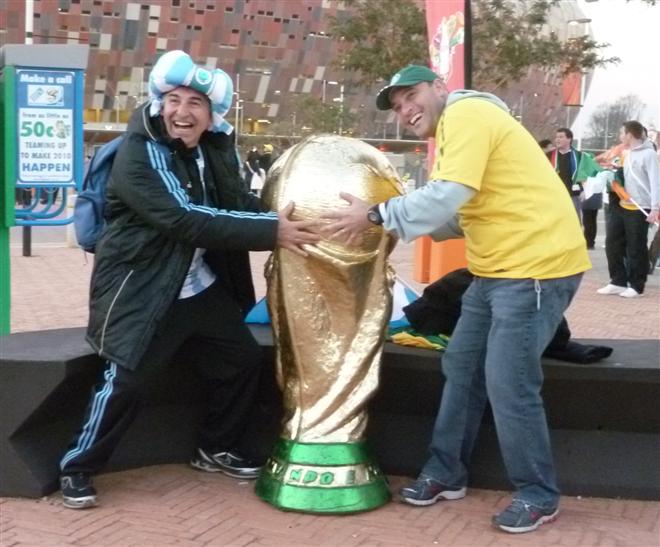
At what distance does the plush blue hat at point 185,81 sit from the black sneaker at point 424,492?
168 centimetres

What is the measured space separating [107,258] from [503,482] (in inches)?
74.1

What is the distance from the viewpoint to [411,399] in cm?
418

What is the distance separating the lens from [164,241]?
3688mm

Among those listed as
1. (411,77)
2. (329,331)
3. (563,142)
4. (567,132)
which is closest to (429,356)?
(329,331)

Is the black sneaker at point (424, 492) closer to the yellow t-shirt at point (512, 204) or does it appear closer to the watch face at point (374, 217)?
the yellow t-shirt at point (512, 204)

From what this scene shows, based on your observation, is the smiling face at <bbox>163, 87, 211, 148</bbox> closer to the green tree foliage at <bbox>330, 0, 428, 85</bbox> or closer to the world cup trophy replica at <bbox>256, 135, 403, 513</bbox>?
the world cup trophy replica at <bbox>256, 135, 403, 513</bbox>

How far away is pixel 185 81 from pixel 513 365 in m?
1.60

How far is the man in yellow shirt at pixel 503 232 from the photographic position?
334cm

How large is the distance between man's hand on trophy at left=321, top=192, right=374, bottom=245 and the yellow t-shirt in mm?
307

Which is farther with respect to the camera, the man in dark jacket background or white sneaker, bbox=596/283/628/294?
white sneaker, bbox=596/283/628/294

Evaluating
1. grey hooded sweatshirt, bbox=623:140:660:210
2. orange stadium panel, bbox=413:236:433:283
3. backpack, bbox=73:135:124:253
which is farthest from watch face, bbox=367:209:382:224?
orange stadium panel, bbox=413:236:433:283

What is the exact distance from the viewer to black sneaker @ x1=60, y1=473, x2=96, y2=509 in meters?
3.76

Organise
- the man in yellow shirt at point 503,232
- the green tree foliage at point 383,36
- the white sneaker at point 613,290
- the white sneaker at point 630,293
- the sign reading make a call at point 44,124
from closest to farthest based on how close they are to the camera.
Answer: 1. the man in yellow shirt at point 503,232
2. the sign reading make a call at point 44,124
3. the white sneaker at point 630,293
4. the white sneaker at point 613,290
5. the green tree foliage at point 383,36

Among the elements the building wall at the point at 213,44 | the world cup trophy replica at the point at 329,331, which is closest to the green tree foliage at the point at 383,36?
the world cup trophy replica at the point at 329,331
